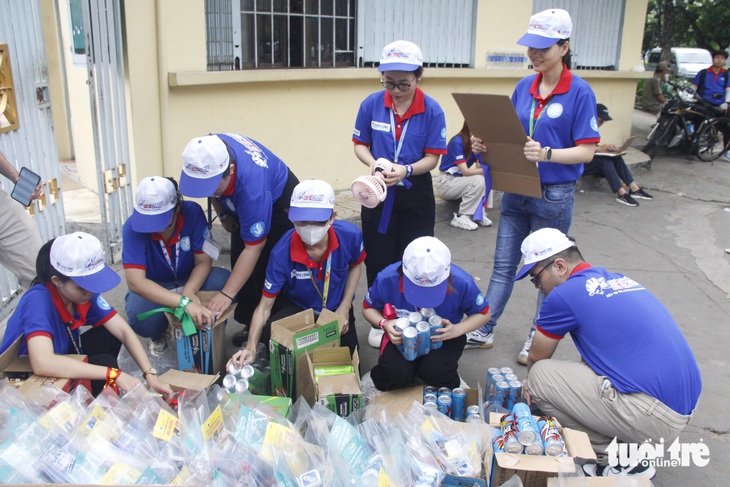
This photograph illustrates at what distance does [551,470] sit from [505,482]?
0.18 meters

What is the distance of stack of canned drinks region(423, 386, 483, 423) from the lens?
9.36 feet

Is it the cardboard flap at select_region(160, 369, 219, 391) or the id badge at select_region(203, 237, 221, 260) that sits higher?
the id badge at select_region(203, 237, 221, 260)

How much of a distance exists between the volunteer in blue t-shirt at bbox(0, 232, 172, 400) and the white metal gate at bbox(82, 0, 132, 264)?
2.14 metres

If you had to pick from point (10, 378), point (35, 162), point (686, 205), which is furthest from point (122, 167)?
point (686, 205)

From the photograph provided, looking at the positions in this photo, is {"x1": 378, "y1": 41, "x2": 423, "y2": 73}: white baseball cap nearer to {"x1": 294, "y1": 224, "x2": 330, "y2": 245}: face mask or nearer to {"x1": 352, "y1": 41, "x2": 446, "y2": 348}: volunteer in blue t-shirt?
{"x1": 352, "y1": 41, "x2": 446, "y2": 348}: volunteer in blue t-shirt

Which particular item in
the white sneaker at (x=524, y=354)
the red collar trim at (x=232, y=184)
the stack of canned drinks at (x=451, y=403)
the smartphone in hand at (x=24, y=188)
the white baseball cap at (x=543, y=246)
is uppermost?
the red collar trim at (x=232, y=184)

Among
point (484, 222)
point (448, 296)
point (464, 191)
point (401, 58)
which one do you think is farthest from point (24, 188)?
point (484, 222)

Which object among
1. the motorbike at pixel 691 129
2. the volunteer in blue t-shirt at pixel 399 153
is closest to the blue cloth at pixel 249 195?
the volunteer in blue t-shirt at pixel 399 153

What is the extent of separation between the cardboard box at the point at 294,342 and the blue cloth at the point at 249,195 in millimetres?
523

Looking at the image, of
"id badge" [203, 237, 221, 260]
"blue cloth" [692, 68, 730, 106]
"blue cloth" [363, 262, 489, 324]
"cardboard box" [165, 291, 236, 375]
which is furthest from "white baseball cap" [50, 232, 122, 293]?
"blue cloth" [692, 68, 730, 106]

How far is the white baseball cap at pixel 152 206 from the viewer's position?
3.21m

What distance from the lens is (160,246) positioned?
11.3 ft

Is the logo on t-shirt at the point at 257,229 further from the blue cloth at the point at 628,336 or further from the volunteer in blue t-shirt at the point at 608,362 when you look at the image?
the blue cloth at the point at 628,336

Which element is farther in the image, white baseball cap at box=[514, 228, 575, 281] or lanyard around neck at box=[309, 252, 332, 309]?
lanyard around neck at box=[309, 252, 332, 309]
